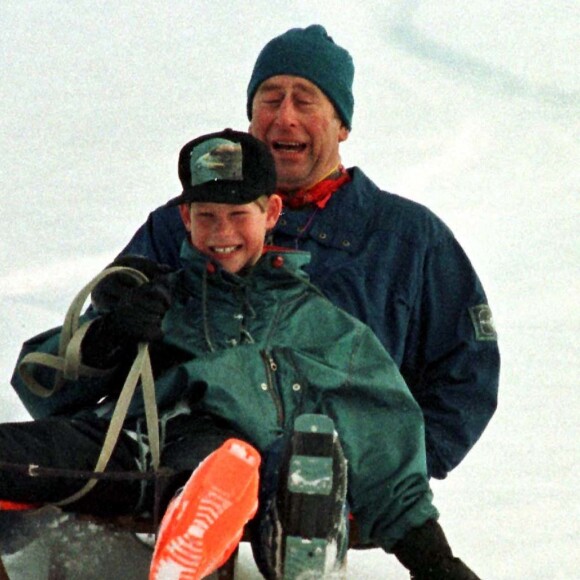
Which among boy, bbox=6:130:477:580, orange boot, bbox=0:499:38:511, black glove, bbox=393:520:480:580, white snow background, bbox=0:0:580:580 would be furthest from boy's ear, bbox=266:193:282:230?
white snow background, bbox=0:0:580:580

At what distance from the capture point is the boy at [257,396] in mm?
2789

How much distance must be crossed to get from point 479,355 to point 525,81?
19.4 ft

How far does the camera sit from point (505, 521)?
4.42 m

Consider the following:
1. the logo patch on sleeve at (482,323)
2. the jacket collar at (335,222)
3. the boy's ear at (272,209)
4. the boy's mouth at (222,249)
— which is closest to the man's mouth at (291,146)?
the jacket collar at (335,222)

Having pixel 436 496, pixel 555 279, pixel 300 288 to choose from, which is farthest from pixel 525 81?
pixel 300 288

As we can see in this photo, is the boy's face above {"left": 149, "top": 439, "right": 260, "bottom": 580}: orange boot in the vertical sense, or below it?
above

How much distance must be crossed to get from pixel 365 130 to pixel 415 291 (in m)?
5.14

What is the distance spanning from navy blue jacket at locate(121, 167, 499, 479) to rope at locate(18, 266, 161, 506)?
729 mm

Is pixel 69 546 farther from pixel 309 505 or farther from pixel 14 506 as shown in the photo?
pixel 309 505

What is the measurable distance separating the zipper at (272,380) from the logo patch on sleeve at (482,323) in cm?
86

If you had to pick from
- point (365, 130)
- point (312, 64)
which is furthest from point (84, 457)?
point (365, 130)

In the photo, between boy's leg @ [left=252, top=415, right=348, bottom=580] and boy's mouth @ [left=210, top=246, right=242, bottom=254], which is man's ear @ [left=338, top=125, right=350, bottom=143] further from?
boy's leg @ [left=252, top=415, right=348, bottom=580]

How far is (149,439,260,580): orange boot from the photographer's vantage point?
2.47 metres

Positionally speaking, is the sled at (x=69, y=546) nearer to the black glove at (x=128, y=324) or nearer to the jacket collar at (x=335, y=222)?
the black glove at (x=128, y=324)
